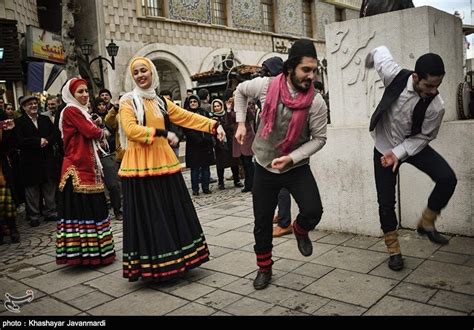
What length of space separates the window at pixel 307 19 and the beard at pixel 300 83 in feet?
73.6

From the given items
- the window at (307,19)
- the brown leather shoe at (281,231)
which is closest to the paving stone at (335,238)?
the brown leather shoe at (281,231)

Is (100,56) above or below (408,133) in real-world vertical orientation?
above

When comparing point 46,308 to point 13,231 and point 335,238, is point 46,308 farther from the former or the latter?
point 335,238

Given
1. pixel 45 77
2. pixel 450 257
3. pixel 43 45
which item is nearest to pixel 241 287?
pixel 450 257

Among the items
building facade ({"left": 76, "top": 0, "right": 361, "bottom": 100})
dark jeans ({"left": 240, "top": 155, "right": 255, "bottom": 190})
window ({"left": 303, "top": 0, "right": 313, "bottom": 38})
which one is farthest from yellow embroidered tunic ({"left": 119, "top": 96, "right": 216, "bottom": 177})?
window ({"left": 303, "top": 0, "right": 313, "bottom": 38})

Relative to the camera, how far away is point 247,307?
316 cm

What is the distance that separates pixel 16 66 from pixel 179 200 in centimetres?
1111

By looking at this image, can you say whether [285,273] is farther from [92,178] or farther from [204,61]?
[204,61]

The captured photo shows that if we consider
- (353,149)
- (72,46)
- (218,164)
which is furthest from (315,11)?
(353,149)

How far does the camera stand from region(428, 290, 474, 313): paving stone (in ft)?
9.61

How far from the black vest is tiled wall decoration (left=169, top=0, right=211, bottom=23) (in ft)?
49.9

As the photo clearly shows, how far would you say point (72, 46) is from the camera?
11117mm

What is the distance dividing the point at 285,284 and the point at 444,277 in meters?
1.25

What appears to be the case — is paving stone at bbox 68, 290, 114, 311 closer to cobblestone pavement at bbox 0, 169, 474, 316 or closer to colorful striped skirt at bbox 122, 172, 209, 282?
cobblestone pavement at bbox 0, 169, 474, 316
